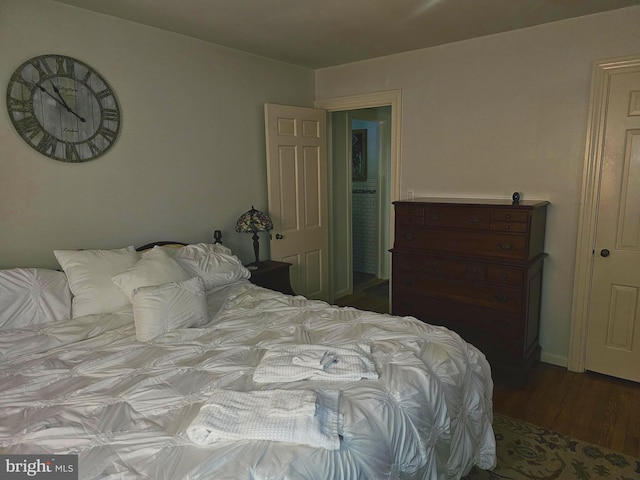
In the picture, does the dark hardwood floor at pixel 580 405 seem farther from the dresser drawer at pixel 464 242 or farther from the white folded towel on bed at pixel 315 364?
the white folded towel on bed at pixel 315 364

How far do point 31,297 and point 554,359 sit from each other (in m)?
3.51

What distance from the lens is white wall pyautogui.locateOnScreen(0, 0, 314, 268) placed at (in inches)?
95.2

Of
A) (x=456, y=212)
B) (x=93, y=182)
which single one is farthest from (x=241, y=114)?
(x=456, y=212)

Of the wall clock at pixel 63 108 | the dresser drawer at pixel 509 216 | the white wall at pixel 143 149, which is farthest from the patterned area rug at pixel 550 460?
the wall clock at pixel 63 108

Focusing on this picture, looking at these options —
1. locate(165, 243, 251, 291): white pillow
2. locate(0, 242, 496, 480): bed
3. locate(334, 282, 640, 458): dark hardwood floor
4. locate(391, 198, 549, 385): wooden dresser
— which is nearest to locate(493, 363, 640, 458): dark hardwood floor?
locate(334, 282, 640, 458): dark hardwood floor

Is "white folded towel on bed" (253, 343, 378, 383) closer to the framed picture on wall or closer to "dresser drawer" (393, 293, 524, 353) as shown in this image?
"dresser drawer" (393, 293, 524, 353)

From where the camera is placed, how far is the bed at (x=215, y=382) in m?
1.23

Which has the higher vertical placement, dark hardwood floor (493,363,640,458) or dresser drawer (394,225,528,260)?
→ dresser drawer (394,225,528,260)

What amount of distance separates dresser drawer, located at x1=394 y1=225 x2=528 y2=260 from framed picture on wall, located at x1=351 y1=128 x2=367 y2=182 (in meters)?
2.36

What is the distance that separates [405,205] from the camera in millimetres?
3289

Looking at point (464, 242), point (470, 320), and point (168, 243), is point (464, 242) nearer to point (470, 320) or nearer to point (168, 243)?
point (470, 320)

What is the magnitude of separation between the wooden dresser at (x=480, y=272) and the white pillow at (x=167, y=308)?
1.72 metres

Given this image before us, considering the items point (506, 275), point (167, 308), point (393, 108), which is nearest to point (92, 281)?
point (167, 308)

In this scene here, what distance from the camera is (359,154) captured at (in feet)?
18.3
